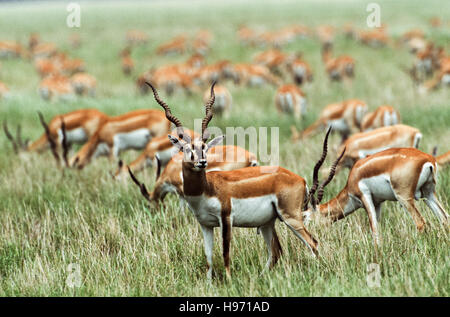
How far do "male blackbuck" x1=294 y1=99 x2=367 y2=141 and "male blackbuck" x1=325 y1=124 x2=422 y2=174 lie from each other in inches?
113

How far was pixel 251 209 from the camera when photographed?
4.14 m

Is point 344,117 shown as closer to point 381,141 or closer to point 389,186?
point 381,141

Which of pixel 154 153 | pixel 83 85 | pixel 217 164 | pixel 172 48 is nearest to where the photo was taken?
pixel 217 164

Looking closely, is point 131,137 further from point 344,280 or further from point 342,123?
point 344,280

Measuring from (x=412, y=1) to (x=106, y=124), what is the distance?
61.1 meters

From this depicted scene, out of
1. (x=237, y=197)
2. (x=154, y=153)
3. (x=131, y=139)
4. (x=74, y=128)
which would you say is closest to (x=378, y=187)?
(x=237, y=197)

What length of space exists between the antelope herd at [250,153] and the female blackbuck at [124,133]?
0.02 metres

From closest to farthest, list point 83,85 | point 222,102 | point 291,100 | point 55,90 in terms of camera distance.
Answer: point 291,100
point 222,102
point 55,90
point 83,85

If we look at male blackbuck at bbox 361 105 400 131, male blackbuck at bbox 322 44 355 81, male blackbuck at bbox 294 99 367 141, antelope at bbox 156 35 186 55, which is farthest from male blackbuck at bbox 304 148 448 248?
antelope at bbox 156 35 186 55

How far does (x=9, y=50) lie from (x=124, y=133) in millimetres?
22122

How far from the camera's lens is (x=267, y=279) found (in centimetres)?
424

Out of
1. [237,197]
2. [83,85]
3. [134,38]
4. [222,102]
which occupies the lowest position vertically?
[237,197]

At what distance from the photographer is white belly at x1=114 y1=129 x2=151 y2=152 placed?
8680 mm

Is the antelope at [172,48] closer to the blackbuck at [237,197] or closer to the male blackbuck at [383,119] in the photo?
the male blackbuck at [383,119]
